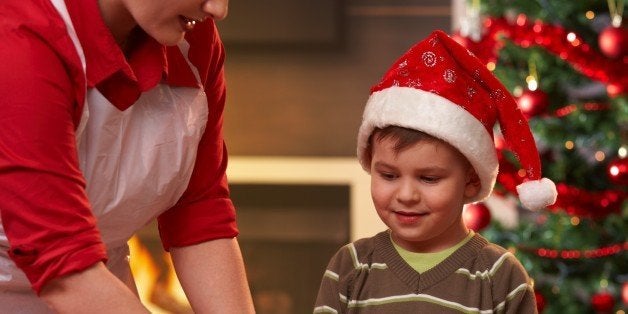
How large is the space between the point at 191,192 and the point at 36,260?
410 mm

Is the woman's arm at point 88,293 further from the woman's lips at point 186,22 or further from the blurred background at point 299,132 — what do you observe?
the blurred background at point 299,132

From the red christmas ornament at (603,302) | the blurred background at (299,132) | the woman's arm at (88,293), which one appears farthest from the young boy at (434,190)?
the blurred background at (299,132)

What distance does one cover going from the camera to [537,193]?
5.31ft

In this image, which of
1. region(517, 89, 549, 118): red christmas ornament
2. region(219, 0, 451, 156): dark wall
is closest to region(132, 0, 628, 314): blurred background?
region(219, 0, 451, 156): dark wall

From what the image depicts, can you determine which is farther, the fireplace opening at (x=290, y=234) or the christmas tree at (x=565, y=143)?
the fireplace opening at (x=290, y=234)

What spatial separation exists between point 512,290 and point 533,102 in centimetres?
98

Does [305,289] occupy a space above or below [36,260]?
below

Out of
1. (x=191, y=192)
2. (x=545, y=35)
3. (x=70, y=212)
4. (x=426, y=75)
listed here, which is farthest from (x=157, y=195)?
(x=545, y=35)

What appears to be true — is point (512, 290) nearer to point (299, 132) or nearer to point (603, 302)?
point (603, 302)

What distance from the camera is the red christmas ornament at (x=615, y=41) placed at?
7.67ft

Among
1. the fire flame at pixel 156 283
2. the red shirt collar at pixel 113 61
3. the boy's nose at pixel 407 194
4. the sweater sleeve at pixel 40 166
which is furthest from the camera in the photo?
the fire flame at pixel 156 283

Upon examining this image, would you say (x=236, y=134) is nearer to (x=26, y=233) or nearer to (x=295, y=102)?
(x=295, y=102)

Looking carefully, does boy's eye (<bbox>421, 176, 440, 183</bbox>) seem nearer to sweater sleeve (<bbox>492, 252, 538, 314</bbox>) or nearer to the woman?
sweater sleeve (<bbox>492, 252, 538, 314</bbox>)

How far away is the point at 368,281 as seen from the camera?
1.63 m
